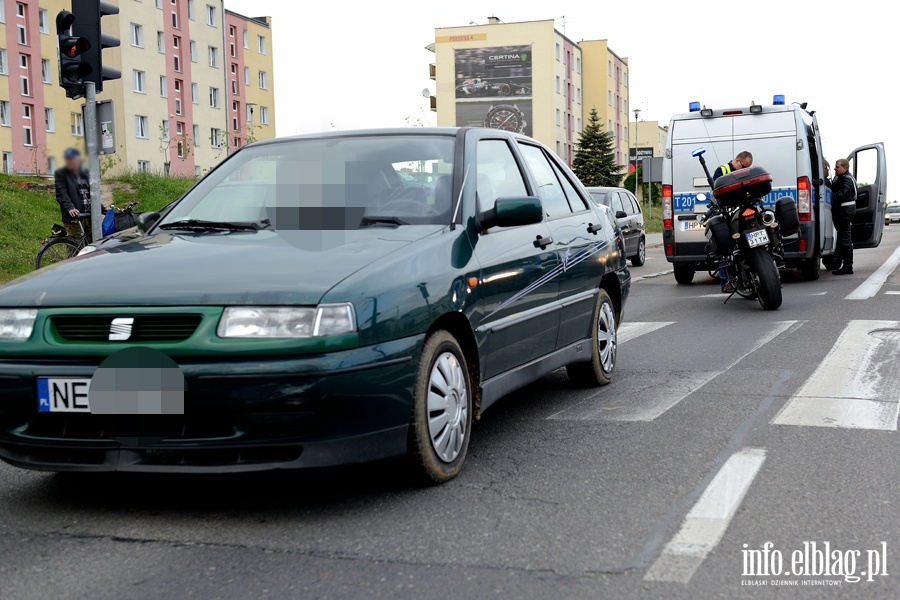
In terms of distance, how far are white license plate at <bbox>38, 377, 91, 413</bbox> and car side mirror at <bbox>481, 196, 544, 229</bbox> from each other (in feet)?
6.49

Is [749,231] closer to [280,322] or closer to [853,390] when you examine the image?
[853,390]

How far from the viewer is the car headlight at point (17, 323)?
3973mm

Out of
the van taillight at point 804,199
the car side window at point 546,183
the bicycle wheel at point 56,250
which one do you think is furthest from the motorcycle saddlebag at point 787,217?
the bicycle wheel at point 56,250

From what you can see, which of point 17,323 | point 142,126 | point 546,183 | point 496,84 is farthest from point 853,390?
point 496,84

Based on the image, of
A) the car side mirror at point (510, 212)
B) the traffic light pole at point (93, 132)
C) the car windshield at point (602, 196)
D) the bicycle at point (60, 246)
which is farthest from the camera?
the car windshield at point (602, 196)

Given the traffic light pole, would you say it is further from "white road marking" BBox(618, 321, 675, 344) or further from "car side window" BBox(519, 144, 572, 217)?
"car side window" BBox(519, 144, 572, 217)

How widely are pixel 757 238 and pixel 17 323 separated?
9419 millimetres

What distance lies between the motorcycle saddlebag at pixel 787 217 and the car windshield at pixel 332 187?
8.47 m

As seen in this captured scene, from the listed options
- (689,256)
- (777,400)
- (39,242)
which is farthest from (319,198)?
(39,242)

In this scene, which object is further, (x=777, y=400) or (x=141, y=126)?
(x=141, y=126)

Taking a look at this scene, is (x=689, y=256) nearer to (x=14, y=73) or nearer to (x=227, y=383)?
(x=227, y=383)

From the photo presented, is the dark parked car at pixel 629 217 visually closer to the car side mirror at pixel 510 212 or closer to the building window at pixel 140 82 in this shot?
the car side mirror at pixel 510 212

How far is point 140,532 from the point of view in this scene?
387 centimetres

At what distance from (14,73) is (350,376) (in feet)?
193
